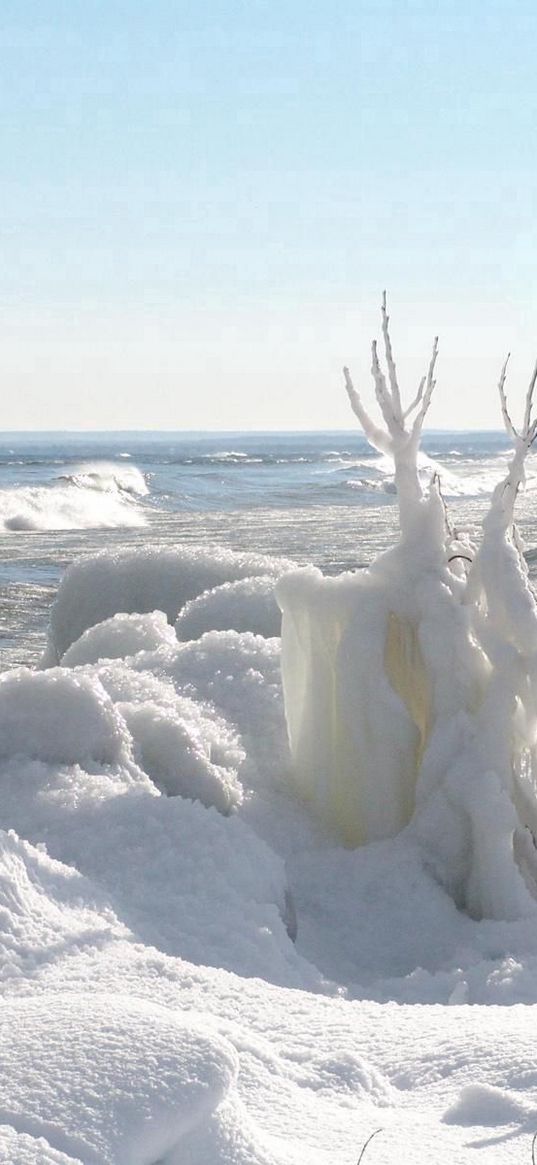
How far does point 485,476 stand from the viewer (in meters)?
56.9

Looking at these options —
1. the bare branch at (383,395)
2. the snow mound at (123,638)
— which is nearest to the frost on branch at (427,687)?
the bare branch at (383,395)

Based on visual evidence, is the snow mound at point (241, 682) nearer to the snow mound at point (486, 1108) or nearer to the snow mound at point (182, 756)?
the snow mound at point (182, 756)

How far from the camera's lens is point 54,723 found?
4.69 meters

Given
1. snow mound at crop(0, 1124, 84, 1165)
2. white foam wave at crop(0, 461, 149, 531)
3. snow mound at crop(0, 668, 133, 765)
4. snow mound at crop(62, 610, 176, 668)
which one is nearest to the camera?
snow mound at crop(0, 1124, 84, 1165)

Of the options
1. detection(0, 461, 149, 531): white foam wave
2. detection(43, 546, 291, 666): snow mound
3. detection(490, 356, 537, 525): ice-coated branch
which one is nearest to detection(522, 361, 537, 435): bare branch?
detection(490, 356, 537, 525): ice-coated branch

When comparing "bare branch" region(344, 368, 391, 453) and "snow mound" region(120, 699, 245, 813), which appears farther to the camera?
"bare branch" region(344, 368, 391, 453)

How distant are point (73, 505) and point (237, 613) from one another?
26.4m

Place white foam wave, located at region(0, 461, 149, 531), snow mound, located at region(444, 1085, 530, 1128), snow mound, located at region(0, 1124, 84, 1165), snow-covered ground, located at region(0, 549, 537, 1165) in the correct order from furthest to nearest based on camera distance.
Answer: white foam wave, located at region(0, 461, 149, 531)
snow mound, located at region(444, 1085, 530, 1128)
snow-covered ground, located at region(0, 549, 537, 1165)
snow mound, located at region(0, 1124, 84, 1165)

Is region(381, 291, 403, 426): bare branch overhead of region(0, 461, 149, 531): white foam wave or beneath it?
overhead

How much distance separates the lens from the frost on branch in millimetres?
4824

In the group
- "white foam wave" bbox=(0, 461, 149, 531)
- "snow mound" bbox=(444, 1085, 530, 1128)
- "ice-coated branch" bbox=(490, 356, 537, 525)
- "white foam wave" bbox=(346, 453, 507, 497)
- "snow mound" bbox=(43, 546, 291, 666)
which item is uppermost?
"ice-coated branch" bbox=(490, 356, 537, 525)

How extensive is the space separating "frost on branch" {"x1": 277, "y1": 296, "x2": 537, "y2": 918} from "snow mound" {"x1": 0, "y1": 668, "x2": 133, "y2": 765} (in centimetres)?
93

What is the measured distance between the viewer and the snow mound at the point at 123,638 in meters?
7.01

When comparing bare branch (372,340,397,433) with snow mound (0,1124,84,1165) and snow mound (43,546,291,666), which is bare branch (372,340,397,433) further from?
snow mound (43,546,291,666)
